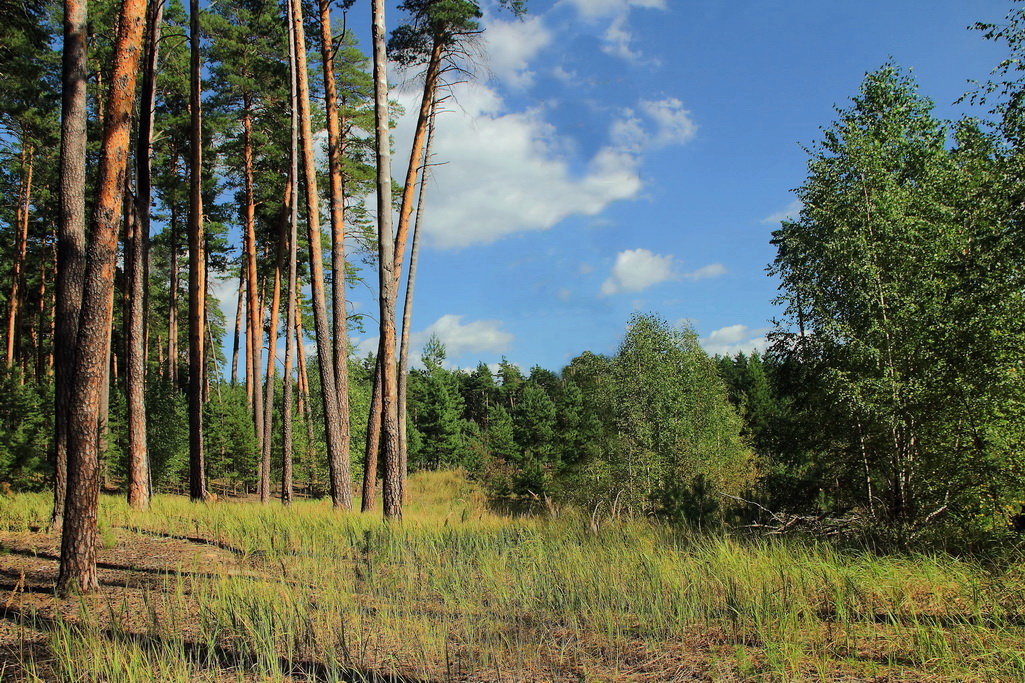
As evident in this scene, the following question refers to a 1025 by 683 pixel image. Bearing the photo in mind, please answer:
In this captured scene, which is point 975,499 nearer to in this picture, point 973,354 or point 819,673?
point 973,354

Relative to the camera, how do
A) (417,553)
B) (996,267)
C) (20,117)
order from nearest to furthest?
(417,553), (996,267), (20,117)

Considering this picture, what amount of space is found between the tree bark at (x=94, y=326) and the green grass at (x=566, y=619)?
3.14ft

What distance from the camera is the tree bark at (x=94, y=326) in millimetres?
5113

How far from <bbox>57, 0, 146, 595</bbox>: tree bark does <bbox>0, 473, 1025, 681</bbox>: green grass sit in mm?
958

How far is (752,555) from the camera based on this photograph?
5836 mm

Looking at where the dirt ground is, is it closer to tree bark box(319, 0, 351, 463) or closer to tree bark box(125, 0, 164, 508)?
tree bark box(125, 0, 164, 508)

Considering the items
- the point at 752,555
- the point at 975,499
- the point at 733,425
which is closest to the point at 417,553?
the point at 752,555

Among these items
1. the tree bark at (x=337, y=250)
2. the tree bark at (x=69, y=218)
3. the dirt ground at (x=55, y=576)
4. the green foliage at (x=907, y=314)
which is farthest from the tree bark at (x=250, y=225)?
the green foliage at (x=907, y=314)

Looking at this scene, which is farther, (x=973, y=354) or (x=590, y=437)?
(x=590, y=437)

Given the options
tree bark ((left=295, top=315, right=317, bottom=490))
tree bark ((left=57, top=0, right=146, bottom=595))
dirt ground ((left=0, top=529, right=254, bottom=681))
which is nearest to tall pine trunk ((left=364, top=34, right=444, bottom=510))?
dirt ground ((left=0, top=529, right=254, bottom=681))

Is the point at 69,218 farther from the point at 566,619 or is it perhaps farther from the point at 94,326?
the point at 566,619

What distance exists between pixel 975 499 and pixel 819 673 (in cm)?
847

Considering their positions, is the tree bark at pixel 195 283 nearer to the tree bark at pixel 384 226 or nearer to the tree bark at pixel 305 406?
the tree bark at pixel 384 226

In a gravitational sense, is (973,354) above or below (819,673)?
above
